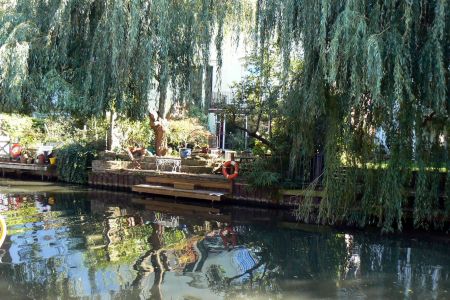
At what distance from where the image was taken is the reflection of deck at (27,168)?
20453 mm

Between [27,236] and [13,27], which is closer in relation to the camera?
[27,236]

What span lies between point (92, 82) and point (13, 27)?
9.61 feet

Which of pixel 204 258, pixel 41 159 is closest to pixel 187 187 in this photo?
pixel 204 258

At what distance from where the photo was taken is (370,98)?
9734mm

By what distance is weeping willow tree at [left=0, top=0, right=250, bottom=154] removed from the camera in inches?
503

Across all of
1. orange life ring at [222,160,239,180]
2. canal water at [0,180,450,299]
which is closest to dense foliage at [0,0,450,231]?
canal water at [0,180,450,299]

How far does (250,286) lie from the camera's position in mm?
6246

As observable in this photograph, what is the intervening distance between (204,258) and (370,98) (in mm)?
4720

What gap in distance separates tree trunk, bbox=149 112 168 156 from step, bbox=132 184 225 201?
1.98m

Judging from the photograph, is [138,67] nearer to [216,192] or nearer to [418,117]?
[216,192]

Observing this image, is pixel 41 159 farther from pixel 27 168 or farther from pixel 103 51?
pixel 103 51

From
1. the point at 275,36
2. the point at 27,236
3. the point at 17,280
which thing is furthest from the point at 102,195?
the point at 17,280

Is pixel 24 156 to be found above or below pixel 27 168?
above

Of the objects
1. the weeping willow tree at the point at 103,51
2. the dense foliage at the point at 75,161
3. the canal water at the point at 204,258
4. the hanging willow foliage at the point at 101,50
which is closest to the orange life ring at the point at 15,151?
the dense foliage at the point at 75,161
